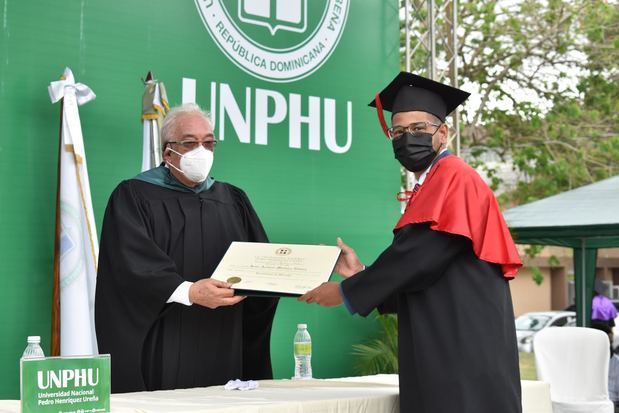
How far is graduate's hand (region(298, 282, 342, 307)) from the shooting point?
306 cm

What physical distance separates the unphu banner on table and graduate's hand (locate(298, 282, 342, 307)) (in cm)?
93

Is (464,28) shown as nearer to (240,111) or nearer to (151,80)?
(240,111)

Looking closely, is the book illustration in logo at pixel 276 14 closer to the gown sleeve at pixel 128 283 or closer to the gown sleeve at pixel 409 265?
the gown sleeve at pixel 128 283

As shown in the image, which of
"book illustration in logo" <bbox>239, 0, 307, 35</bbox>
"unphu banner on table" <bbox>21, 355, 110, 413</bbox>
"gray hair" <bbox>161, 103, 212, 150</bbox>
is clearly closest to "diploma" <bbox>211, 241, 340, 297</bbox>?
"gray hair" <bbox>161, 103, 212, 150</bbox>

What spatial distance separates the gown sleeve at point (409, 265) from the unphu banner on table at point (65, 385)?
2.99 ft

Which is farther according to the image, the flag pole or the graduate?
the flag pole

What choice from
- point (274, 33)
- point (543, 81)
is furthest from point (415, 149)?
point (543, 81)

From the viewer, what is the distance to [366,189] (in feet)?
22.2

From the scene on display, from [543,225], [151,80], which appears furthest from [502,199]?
[151,80]

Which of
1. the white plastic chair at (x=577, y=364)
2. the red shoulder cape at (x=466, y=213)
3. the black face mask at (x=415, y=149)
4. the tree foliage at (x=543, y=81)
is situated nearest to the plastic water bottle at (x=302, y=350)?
the white plastic chair at (x=577, y=364)

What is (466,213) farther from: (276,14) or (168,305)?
(276,14)

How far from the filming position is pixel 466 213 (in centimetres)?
284

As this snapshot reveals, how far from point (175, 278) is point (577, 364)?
4.07 m

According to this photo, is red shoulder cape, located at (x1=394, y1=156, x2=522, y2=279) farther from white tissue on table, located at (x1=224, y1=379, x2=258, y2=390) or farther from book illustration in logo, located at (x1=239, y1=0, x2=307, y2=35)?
book illustration in logo, located at (x1=239, y1=0, x2=307, y2=35)
